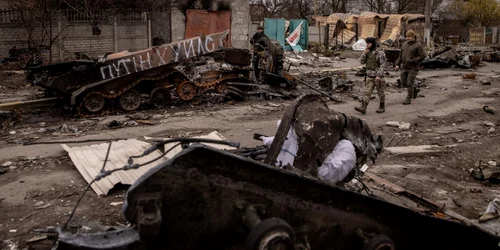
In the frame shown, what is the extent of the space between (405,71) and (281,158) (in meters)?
10.0

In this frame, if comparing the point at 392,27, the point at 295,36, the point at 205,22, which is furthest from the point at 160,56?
the point at 392,27

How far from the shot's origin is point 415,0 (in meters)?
47.9

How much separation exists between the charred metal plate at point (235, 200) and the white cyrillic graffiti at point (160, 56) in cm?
821

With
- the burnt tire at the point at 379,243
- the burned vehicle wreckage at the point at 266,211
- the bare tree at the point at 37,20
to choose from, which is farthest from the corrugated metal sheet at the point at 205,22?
the burnt tire at the point at 379,243

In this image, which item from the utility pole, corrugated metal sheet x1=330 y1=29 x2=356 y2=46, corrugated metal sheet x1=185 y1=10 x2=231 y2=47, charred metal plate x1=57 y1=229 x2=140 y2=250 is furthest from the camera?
corrugated metal sheet x1=330 y1=29 x2=356 y2=46

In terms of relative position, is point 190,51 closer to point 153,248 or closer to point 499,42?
point 153,248

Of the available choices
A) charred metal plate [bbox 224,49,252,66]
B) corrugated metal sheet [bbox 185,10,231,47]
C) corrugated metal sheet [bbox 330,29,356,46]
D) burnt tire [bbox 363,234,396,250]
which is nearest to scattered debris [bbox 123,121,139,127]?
charred metal plate [bbox 224,49,252,66]

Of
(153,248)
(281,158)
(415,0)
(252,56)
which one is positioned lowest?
(153,248)

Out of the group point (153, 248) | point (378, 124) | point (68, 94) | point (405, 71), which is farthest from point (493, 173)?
point (68, 94)

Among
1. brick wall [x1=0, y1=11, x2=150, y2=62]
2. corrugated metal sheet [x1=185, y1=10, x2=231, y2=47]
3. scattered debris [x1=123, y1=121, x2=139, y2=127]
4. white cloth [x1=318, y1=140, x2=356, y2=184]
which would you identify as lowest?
scattered debris [x1=123, y1=121, x2=139, y2=127]

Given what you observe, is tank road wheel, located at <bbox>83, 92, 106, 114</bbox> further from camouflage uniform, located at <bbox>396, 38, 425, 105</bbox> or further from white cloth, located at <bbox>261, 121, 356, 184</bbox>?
camouflage uniform, located at <bbox>396, 38, 425, 105</bbox>

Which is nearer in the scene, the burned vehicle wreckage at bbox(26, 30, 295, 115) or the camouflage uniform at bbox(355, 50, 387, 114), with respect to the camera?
the burned vehicle wreckage at bbox(26, 30, 295, 115)

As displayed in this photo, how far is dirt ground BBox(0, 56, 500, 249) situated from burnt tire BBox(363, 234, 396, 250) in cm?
255

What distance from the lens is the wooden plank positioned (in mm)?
7953
